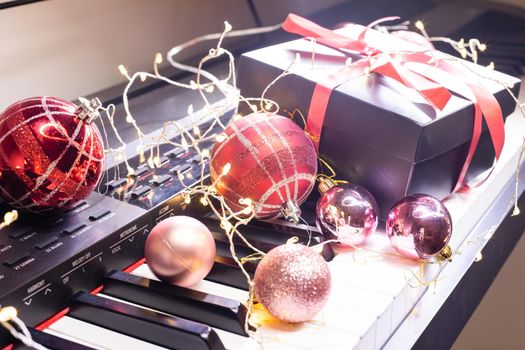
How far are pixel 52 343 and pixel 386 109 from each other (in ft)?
1.44

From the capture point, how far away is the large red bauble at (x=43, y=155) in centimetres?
Answer: 67

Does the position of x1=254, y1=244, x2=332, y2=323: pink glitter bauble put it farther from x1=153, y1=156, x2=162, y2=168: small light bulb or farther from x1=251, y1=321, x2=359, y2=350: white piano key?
x1=153, y1=156, x2=162, y2=168: small light bulb

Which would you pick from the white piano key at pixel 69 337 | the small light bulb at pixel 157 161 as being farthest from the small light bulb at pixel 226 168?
the white piano key at pixel 69 337

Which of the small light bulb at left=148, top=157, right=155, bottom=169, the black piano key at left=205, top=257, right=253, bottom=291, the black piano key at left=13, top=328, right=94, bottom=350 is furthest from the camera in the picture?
the small light bulb at left=148, top=157, right=155, bottom=169

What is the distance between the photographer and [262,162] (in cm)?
74

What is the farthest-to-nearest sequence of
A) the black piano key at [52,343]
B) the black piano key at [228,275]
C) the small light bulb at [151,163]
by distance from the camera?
the small light bulb at [151,163] → the black piano key at [228,275] → the black piano key at [52,343]

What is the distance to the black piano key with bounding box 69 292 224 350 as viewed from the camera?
24.2 inches

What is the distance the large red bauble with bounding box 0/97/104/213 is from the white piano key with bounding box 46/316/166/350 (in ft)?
0.40

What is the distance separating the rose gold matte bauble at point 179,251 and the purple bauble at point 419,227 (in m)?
0.22

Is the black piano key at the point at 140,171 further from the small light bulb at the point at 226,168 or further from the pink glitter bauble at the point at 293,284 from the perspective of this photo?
the pink glitter bauble at the point at 293,284

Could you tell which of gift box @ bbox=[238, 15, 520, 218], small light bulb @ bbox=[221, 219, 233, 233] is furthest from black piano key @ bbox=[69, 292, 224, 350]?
gift box @ bbox=[238, 15, 520, 218]

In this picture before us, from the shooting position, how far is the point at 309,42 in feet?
3.22

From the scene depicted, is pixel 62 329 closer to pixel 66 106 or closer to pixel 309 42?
pixel 66 106

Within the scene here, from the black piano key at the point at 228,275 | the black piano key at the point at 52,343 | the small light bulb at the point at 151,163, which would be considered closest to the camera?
the black piano key at the point at 52,343
